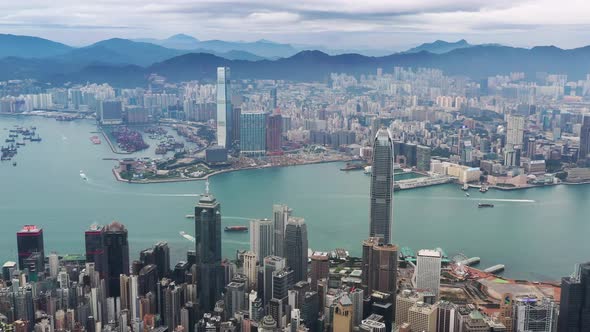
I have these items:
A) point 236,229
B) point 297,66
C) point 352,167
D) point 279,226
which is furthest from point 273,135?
point 297,66

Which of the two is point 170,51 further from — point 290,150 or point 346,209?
point 346,209

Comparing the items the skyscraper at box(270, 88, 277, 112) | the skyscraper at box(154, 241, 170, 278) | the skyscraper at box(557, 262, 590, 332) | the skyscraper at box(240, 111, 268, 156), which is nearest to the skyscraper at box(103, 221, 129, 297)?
the skyscraper at box(154, 241, 170, 278)

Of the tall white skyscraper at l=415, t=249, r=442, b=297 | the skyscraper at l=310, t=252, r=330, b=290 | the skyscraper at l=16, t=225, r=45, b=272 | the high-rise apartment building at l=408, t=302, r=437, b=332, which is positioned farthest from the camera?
the skyscraper at l=16, t=225, r=45, b=272

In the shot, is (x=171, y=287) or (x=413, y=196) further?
(x=413, y=196)

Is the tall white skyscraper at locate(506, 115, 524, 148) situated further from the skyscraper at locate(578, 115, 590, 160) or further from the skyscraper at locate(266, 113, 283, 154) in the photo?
the skyscraper at locate(266, 113, 283, 154)

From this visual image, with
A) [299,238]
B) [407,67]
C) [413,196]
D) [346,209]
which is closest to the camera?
[299,238]

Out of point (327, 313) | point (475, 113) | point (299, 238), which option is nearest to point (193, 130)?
point (475, 113)

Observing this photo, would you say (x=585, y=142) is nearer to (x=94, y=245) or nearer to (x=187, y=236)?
(x=187, y=236)
